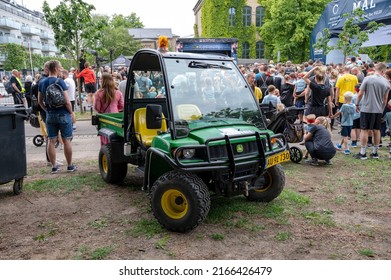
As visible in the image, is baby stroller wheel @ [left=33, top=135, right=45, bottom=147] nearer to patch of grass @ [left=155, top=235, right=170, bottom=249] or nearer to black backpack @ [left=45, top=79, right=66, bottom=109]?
black backpack @ [left=45, top=79, right=66, bottom=109]

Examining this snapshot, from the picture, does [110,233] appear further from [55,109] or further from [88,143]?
[88,143]

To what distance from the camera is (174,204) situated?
171 inches

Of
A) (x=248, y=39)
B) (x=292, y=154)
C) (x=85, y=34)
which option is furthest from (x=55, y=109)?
(x=248, y=39)

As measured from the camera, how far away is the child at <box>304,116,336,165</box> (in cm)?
732

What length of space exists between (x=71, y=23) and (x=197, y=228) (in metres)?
13.6

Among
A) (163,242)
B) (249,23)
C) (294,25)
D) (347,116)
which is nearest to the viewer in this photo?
(163,242)

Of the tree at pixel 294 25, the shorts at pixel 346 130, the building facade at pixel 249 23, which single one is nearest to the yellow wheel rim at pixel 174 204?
the shorts at pixel 346 130

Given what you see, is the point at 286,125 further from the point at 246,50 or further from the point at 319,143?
the point at 246,50

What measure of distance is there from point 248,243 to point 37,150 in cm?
724

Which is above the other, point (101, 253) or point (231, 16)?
point (231, 16)

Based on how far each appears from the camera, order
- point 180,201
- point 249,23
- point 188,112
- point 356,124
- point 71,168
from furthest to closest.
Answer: point 249,23, point 356,124, point 71,168, point 188,112, point 180,201

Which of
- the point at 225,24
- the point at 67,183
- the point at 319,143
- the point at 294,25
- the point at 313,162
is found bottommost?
the point at 67,183

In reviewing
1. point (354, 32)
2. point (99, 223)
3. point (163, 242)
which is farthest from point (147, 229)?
point (354, 32)

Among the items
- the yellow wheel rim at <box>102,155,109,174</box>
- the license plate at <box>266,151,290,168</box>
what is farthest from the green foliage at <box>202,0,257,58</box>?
the license plate at <box>266,151,290,168</box>
